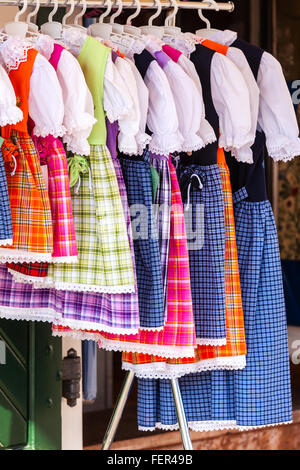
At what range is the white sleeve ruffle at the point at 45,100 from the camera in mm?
1964

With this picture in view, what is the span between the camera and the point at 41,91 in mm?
1977

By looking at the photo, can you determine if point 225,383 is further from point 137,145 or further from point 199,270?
point 137,145

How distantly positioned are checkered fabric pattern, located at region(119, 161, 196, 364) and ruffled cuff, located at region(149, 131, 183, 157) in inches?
5.8

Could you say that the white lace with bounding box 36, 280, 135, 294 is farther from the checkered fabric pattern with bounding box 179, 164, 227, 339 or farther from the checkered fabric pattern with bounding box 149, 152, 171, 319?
the checkered fabric pattern with bounding box 179, 164, 227, 339

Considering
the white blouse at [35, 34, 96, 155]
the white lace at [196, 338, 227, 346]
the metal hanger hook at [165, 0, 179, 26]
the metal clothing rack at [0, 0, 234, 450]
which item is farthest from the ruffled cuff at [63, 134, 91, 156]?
the white lace at [196, 338, 227, 346]

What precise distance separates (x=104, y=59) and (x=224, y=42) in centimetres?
48

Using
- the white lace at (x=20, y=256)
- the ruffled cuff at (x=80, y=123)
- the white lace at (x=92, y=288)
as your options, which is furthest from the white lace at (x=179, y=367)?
the ruffled cuff at (x=80, y=123)

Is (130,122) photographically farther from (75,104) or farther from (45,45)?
(45,45)

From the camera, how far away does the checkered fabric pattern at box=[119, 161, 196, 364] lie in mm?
2189

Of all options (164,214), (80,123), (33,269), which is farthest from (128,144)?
(33,269)

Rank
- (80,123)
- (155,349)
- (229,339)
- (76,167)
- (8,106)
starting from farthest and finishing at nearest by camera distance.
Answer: (229,339)
(155,349)
(76,167)
(80,123)
(8,106)

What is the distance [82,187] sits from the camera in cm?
212

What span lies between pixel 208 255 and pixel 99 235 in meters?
0.39

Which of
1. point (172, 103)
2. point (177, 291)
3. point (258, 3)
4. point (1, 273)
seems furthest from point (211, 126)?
point (258, 3)
